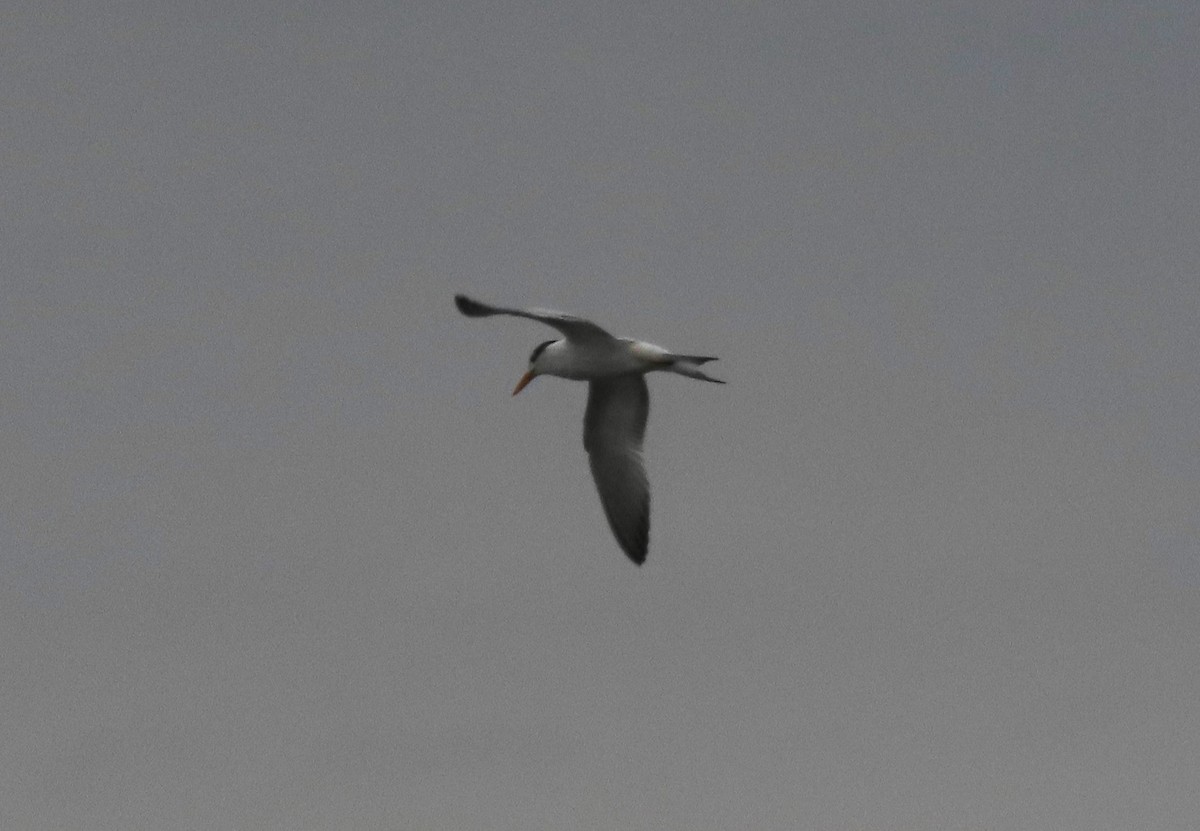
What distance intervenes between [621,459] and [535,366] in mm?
2660

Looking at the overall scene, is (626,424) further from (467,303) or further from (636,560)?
(467,303)

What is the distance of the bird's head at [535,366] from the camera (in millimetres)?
28281

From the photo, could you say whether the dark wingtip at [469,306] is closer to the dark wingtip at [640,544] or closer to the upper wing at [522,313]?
the upper wing at [522,313]

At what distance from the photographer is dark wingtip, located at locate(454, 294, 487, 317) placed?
2419cm

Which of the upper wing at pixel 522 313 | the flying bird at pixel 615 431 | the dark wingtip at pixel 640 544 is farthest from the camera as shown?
the dark wingtip at pixel 640 544

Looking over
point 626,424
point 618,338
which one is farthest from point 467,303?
point 626,424

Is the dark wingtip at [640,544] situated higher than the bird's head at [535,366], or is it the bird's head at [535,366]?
the bird's head at [535,366]

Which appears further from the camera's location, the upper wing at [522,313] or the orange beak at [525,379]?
the orange beak at [525,379]

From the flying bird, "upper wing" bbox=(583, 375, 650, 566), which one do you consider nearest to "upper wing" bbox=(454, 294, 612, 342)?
the flying bird

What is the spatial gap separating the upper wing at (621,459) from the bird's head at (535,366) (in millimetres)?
1552

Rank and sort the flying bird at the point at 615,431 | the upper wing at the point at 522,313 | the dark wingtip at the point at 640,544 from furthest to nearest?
the dark wingtip at the point at 640,544 < the flying bird at the point at 615,431 < the upper wing at the point at 522,313

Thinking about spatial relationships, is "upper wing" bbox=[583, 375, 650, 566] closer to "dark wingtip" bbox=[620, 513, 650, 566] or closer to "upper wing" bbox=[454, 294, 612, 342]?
"dark wingtip" bbox=[620, 513, 650, 566]

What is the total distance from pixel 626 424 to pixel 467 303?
21.4ft

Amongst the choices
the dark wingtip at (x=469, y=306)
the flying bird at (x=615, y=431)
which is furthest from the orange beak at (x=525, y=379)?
the dark wingtip at (x=469, y=306)
